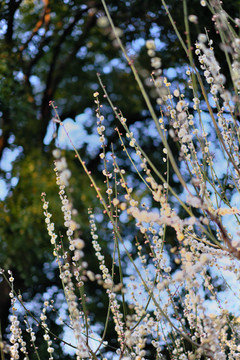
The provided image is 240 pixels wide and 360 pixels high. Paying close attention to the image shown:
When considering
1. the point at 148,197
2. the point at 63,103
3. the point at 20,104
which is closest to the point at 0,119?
the point at 20,104

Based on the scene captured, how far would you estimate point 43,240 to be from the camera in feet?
12.1

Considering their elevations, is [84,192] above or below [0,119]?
below

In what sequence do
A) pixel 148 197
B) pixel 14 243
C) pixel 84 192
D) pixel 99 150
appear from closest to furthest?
pixel 14 243, pixel 84 192, pixel 148 197, pixel 99 150

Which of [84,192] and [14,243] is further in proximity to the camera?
[84,192]

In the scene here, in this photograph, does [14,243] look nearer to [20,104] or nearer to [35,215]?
[35,215]

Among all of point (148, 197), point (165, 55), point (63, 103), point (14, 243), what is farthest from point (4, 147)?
point (165, 55)

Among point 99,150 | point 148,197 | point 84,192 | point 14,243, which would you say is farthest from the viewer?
point 99,150

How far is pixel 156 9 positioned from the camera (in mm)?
4164

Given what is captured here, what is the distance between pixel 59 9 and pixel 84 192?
Answer: 2.27m

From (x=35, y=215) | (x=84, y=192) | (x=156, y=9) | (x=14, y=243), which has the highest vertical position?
(x=156, y=9)

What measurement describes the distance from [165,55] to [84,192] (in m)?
1.62

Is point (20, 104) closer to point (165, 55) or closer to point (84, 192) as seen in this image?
point (84, 192)

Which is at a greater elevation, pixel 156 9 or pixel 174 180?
pixel 156 9

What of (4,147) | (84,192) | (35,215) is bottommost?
(35,215)
